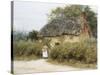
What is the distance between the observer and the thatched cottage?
89.4 inches

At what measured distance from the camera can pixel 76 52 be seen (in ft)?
7.77

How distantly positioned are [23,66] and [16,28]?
1.34 ft

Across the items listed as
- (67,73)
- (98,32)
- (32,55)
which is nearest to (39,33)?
(32,55)

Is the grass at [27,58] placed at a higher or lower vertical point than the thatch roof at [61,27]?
lower

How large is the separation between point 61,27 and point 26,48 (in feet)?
1.53

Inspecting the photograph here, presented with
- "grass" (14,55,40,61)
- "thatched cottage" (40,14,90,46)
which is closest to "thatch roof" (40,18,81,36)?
"thatched cottage" (40,14,90,46)

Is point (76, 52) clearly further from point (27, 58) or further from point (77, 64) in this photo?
point (27, 58)

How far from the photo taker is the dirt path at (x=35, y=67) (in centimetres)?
213

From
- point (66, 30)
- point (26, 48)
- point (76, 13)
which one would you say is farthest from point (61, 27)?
point (26, 48)

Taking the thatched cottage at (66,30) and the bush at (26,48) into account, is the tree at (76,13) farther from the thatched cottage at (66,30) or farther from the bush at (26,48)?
the bush at (26,48)

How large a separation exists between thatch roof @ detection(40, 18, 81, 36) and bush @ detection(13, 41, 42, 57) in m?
0.16

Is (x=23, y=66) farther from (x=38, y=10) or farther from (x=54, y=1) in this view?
(x=54, y=1)

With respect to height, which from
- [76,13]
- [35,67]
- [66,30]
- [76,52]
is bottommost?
[35,67]

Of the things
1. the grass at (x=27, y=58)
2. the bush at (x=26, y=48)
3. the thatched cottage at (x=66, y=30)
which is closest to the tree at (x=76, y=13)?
the thatched cottage at (x=66, y=30)
